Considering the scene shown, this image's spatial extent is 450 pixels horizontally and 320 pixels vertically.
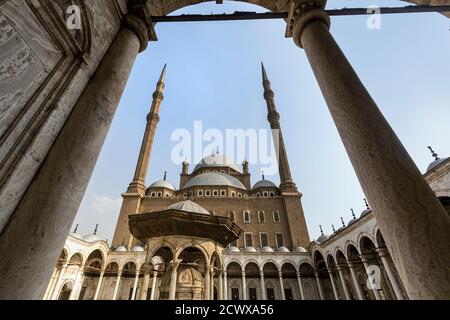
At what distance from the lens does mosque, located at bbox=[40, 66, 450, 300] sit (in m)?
6.46

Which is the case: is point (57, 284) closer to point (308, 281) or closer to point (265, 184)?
point (308, 281)

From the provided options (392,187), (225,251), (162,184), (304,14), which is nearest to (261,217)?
(225,251)

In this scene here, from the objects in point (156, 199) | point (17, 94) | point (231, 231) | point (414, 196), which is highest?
point (156, 199)

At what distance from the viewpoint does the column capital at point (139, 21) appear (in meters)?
A: 3.45

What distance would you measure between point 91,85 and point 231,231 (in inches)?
213

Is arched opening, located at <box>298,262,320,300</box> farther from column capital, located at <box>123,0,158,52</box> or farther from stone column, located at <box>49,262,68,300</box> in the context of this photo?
column capital, located at <box>123,0,158,52</box>

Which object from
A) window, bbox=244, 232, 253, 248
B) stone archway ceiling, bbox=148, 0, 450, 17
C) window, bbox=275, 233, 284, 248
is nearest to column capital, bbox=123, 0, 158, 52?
stone archway ceiling, bbox=148, 0, 450, 17

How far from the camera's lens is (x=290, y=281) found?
18.4 m

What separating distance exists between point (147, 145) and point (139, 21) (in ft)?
81.9

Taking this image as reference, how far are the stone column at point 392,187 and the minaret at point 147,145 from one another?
25.2 metres

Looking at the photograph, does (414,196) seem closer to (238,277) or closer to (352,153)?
(352,153)
